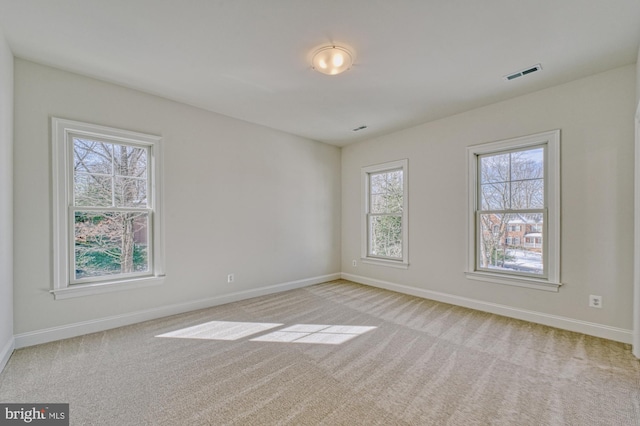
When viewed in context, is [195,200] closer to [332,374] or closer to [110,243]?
[110,243]

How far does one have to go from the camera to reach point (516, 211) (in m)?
3.44

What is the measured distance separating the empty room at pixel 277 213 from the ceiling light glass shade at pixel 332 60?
0.02 meters

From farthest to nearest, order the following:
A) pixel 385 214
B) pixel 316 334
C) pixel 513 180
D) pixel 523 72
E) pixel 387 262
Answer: pixel 385 214 → pixel 387 262 → pixel 513 180 → pixel 316 334 → pixel 523 72

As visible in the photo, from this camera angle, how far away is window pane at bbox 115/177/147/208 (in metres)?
3.19

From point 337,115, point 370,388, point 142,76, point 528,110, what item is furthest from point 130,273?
point 528,110

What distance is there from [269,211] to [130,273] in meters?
2.01

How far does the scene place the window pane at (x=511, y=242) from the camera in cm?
332

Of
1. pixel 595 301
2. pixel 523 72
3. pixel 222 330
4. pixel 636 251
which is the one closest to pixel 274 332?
pixel 222 330

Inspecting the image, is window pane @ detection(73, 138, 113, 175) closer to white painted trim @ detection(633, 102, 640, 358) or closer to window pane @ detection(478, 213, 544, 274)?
window pane @ detection(478, 213, 544, 274)

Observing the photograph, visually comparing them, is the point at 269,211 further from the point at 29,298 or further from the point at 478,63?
the point at 478,63

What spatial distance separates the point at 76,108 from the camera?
2.88 meters

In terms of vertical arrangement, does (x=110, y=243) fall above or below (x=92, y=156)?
below

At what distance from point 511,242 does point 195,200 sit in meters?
4.08

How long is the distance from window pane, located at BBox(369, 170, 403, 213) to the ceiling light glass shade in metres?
2.52
